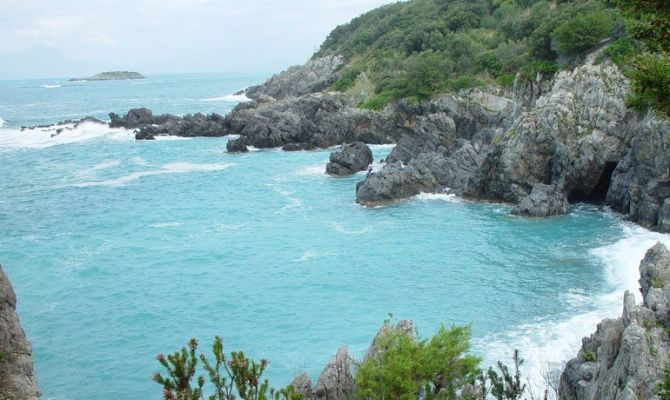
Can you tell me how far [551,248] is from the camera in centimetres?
3534

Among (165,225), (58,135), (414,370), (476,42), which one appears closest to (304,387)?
Answer: (414,370)

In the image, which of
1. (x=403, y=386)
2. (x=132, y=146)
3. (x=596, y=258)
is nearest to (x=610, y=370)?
(x=403, y=386)

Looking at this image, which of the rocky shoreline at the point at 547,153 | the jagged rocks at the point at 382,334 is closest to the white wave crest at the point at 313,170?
the rocky shoreline at the point at 547,153

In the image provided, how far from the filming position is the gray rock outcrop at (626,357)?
1411 centimetres

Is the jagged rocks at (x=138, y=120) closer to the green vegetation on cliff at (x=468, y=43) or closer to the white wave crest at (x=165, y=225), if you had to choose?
the green vegetation on cliff at (x=468, y=43)

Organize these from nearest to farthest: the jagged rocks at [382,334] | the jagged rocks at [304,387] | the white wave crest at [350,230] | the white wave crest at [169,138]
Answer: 1. the jagged rocks at [304,387]
2. the jagged rocks at [382,334]
3. the white wave crest at [350,230]
4. the white wave crest at [169,138]

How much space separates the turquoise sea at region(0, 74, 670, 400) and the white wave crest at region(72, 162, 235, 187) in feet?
11.0

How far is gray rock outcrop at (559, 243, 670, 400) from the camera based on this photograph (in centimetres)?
1411

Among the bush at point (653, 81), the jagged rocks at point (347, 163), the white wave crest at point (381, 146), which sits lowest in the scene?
the jagged rocks at point (347, 163)

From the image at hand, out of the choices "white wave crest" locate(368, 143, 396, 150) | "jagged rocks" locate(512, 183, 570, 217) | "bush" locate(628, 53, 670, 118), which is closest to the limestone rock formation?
"white wave crest" locate(368, 143, 396, 150)

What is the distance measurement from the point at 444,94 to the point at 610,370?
58048 millimetres

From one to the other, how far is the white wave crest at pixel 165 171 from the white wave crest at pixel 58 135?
2526 centimetres

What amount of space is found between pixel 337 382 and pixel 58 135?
3529 inches

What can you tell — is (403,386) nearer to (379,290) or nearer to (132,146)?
(379,290)
